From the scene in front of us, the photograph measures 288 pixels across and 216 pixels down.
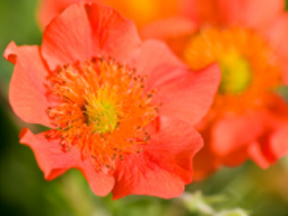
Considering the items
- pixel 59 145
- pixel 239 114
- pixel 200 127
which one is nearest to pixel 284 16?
pixel 239 114

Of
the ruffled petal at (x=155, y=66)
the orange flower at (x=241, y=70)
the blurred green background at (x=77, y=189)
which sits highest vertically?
the ruffled petal at (x=155, y=66)

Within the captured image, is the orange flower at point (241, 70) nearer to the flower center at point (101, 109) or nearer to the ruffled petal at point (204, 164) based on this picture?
the ruffled petal at point (204, 164)

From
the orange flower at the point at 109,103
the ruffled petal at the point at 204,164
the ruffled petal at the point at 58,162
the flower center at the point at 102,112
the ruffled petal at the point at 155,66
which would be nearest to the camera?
the ruffled petal at the point at 58,162

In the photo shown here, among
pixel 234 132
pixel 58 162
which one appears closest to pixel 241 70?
pixel 234 132

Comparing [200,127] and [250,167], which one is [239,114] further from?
[250,167]

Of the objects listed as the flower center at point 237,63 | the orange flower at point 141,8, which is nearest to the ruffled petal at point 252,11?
the flower center at point 237,63

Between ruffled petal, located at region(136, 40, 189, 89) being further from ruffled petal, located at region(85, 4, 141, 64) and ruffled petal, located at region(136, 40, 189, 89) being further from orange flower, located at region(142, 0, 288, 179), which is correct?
orange flower, located at region(142, 0, 288, 179)

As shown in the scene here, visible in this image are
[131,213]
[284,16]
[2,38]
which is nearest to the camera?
[131,213]

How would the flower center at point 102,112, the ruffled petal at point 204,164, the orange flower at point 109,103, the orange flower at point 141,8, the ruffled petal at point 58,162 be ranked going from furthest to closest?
the orange flower at point 141,8 < the ruffled petal at point 204,164 < the flower center at point 102,112 < the orange flower at point 109,103 < the ruffled petal at point 58,162
